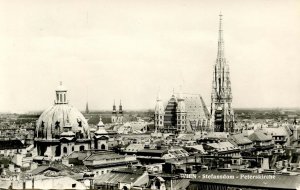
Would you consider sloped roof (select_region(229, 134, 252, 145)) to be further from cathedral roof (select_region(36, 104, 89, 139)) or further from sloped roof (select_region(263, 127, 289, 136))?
cathedral roof (select_region(36, 104, 89, 139))

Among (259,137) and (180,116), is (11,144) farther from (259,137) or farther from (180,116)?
(259,137)

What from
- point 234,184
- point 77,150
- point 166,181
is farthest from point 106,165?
point 234,184

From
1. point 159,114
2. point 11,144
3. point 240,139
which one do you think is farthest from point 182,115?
point 11,144

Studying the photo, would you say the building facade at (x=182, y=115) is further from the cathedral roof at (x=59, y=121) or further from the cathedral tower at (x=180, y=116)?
the cathedral roof at (x=59, y=121)

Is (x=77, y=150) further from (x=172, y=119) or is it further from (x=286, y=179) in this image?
(x=172, y=119)

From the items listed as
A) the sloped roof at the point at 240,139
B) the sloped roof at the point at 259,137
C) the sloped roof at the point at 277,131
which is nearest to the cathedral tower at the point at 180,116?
the sloped roof at the point at 277,131
